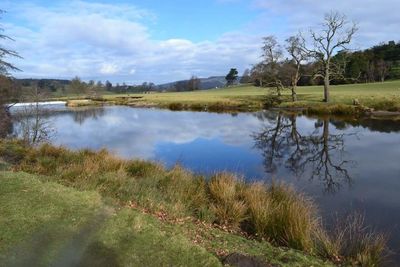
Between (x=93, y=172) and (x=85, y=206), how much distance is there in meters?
4.00

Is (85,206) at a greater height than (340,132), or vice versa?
(85,206)

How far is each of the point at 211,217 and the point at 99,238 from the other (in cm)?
325

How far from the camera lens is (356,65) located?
9731 centimetres

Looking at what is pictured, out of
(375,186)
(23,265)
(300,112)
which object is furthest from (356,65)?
(23,265)

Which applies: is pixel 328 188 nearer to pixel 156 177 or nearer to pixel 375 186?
pixel 375 186

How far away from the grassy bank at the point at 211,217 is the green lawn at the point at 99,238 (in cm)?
3

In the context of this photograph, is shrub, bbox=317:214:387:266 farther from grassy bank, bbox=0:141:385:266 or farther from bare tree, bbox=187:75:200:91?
bare tree, bbox=187:75:200:91

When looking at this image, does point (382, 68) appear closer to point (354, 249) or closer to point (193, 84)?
point (193, 84)

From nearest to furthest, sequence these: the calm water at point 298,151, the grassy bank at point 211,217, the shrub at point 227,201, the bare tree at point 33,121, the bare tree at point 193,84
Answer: the grassy bank at point 211,217, the shrub at point 227,201, the calm water at point 298,151, the bare tree at point 33,121, the bare tree at point 193,84

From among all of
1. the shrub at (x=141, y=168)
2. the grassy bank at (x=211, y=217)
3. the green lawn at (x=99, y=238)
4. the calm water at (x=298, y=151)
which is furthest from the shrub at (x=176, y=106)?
the green lawn at (x=99, y=238)

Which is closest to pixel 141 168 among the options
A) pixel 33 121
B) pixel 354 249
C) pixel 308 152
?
pixel 354 249

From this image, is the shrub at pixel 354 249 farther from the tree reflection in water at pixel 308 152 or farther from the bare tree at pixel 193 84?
the bare tree at pixel 193 84

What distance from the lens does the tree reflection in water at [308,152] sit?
1862 cm

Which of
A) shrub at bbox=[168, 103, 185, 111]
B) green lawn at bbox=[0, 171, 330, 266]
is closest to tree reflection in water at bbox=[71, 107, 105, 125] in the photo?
shrub at bbox=[168, 103, 185, 111]
